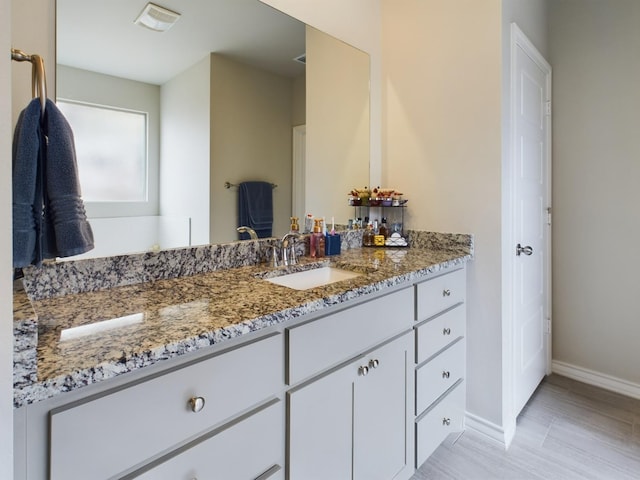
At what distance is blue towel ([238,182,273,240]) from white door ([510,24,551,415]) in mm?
1279

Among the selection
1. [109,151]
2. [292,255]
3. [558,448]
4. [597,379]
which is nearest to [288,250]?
[292,255]

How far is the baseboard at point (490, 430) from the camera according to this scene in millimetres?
1840

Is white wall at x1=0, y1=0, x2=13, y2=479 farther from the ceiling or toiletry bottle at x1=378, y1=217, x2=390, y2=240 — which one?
toiletry bottle at x1=378, y1=217, x2=390, y2=240

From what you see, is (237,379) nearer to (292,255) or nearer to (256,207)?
(292,255)

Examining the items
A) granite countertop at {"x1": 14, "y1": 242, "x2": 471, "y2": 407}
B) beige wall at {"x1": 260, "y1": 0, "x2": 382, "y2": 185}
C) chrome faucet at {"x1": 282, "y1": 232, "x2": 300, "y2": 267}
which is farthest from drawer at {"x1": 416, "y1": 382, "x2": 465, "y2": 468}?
beige wall at {"x1": 260, "y1": 0, "x2": 382, "y2": 185}

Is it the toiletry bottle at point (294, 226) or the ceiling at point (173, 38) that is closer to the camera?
the ceiling at point (173, 38)

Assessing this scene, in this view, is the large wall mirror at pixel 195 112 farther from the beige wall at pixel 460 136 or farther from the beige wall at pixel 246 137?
the beige wall at pixel 460 136

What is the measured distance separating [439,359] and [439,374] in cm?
7

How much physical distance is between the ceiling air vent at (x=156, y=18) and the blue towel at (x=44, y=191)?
26.3 inches

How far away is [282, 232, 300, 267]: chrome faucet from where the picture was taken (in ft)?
5.26

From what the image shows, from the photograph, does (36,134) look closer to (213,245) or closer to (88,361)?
(88,361)

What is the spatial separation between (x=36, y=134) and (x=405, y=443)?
1.61m

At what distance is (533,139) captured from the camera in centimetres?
222

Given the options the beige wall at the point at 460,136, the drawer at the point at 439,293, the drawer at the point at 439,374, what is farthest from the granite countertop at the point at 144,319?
the beige wall at the point at 460,136
